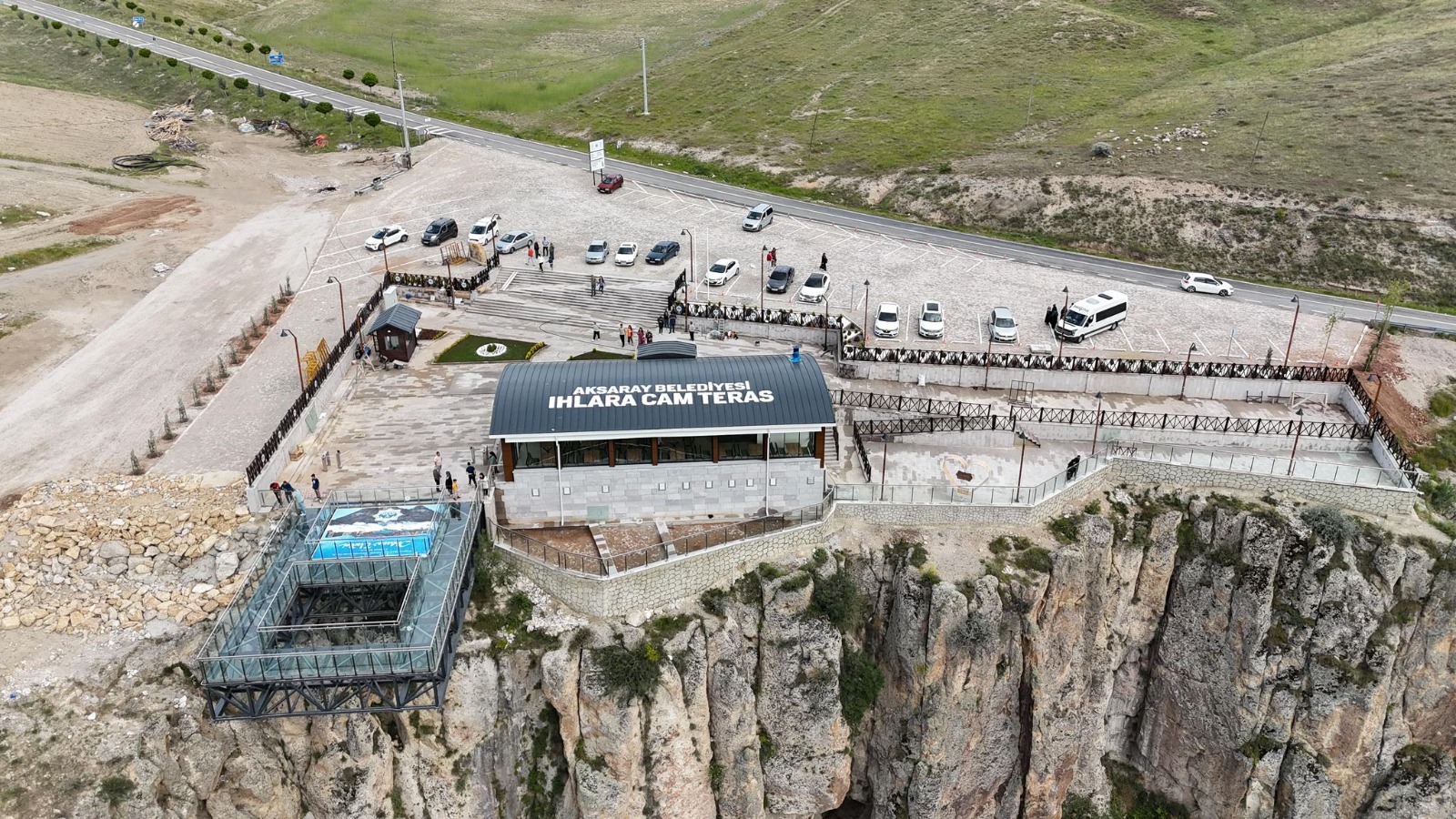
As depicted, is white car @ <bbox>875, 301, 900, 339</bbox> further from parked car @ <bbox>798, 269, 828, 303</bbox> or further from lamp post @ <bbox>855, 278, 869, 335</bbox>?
parked car @ <bbox>798, 269, 828, 303</bbox>

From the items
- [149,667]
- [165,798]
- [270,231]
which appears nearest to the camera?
[165,798]

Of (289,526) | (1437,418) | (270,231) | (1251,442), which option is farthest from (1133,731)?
(270,231)

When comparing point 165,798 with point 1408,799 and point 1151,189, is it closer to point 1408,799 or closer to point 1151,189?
point 1408,799

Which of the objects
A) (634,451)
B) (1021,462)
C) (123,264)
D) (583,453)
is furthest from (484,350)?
(123,264)

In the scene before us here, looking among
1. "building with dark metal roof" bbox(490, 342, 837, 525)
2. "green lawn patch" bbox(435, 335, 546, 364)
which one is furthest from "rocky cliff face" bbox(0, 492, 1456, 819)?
"green lawn patch" bbox(435, 335, 546, 364)

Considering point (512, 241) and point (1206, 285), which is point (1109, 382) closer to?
point (1206, 285)
